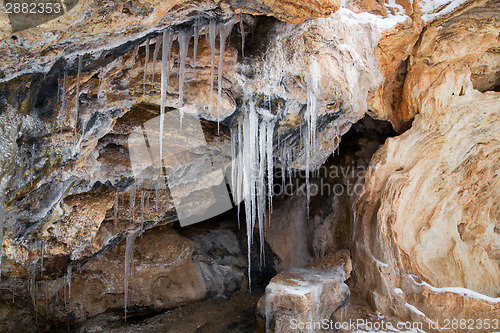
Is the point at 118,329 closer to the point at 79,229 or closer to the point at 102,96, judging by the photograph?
the point at 79,229

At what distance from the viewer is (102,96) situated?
4.03m

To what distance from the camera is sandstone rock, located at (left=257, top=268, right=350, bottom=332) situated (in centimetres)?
471

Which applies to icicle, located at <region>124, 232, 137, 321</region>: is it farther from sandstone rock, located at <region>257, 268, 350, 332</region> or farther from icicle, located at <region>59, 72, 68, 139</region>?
icicle, located at <region>59, 72, 68, 139</region>

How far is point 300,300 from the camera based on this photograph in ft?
15.4

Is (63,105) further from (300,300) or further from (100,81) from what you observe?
(300,300)

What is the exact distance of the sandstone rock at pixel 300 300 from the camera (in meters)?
4.71

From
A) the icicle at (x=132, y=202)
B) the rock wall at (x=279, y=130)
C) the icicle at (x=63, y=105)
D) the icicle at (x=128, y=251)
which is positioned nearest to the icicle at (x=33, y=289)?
the rock wall at (x=279, y=130)

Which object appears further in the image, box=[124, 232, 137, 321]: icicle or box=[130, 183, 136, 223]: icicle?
box=[124, 232, 137, 321]: icicle

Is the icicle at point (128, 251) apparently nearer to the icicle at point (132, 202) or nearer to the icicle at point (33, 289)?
the icicle at point (132, 202)

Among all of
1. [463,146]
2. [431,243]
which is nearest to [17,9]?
[463,146]

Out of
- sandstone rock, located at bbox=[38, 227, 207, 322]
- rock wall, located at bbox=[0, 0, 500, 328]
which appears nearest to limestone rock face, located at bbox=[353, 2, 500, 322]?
rock wall, located at bbox=[0, 0, 500, 328]

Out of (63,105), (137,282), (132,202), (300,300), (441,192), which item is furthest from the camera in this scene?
(137,282)

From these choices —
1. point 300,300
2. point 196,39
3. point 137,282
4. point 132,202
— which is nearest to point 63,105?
point 196,39

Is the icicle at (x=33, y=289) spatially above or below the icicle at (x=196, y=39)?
below
